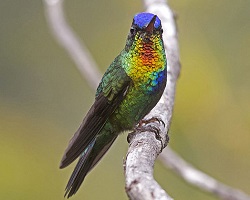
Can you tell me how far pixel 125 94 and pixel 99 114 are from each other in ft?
0.38

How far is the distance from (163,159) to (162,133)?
0.84 meters

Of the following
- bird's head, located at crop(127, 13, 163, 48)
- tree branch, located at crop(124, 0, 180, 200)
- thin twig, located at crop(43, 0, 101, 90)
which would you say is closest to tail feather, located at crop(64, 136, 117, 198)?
tree branch, located at crop(124, 0, 180, 200)

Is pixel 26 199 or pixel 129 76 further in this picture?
pixel 26 199

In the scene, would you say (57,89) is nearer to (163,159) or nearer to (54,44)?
(54,44)

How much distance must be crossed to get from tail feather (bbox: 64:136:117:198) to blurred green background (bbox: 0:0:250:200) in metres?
1.48

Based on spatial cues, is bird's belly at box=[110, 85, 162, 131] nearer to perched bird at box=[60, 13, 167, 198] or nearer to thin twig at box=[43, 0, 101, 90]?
perched bird at box=[60, 13, 167, 198]

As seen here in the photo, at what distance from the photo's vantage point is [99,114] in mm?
2074

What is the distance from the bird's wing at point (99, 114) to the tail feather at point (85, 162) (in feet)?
0.28

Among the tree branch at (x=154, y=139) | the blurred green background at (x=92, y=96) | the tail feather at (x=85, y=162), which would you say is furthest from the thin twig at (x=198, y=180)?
the blurred green background at (x=92, y=96)

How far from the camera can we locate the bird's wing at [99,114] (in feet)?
6.73

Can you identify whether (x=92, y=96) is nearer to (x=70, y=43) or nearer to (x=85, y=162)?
(x=70, y=43)

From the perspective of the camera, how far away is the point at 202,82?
13.4ft

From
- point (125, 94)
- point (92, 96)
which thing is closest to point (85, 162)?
point (125, 94)

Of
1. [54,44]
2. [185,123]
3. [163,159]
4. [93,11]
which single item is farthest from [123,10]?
[163,159]
